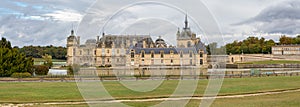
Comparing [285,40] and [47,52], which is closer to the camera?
[47,52]

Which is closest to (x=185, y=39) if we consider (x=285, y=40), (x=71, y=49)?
(x=71, y=49)

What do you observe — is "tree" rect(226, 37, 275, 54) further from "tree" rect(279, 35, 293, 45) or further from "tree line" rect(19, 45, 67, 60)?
"tree line" rect(19, 45, 67, 60)

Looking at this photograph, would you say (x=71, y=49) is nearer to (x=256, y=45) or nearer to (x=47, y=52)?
(x=47, y=52)

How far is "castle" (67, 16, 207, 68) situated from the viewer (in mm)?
75312

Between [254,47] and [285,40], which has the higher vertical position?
→ [285,40]

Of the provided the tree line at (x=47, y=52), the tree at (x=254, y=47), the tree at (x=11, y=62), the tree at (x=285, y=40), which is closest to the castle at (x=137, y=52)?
the tree at (x=11, y=62)

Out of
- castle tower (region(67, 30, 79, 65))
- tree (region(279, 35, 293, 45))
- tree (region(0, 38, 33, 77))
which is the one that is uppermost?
tree (region(279, 35, 293, 45))

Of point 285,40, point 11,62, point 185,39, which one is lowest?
point 11,62

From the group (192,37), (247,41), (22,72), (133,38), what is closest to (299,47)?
(247,41)

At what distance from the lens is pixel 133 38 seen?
81938mm

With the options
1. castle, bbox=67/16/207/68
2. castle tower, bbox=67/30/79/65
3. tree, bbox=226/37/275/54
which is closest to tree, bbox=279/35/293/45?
tree, bbox=226/37/275/54

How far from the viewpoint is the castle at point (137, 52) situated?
75312mm

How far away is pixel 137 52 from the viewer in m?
75.8

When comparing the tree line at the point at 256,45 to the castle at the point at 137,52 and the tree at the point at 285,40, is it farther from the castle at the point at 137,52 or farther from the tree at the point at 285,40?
the castle at the point at 137,52
